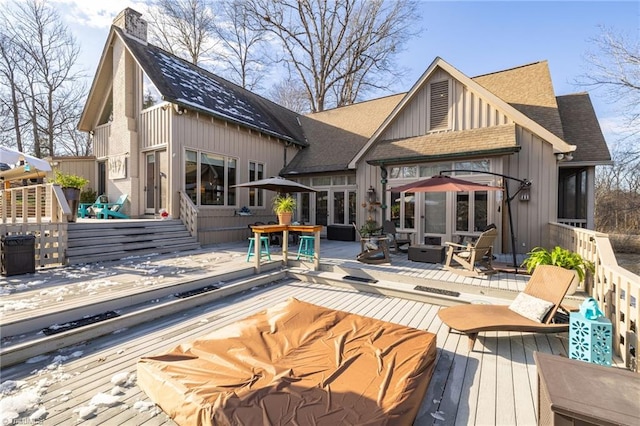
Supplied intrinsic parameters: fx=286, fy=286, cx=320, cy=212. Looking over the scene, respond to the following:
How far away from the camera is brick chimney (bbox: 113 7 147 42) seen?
10.4m

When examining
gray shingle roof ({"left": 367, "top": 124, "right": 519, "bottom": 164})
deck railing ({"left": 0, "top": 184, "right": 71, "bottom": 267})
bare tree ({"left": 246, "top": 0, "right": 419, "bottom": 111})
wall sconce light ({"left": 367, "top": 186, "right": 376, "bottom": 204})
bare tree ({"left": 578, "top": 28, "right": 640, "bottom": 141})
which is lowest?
deck railing ({"left": 0, "top": 184, "right": 71, "bottom": 267})

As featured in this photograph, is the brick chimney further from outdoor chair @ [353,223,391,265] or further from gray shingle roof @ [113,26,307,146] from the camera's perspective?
outdoor chair @ [353,223,391,265]

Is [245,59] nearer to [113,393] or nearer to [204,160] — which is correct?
[204,160]

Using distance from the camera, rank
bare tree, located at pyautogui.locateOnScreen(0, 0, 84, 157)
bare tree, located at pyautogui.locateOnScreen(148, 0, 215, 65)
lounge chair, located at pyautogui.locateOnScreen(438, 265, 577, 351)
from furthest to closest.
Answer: bare tree, located at pyautogui.locateOnScreen(148, 0, 215, 65) → bare tree, located at pyautogui.locateOnScreen(0, 0, 84, 157) → lounge chair, located at pyautogui.locateOnScreen(438, 265, 577, 351)

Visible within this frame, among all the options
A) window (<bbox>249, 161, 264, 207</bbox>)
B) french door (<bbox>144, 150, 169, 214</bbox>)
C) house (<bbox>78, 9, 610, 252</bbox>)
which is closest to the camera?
house (<bbox>78, 9, 610, 252</bbox>)

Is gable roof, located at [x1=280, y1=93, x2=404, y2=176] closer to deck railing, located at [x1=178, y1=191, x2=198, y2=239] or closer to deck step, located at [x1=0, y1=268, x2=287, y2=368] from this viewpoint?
deck railing, located at [x1=178, y1=191, x2=198, y2=239]

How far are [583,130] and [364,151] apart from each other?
6.79 meters

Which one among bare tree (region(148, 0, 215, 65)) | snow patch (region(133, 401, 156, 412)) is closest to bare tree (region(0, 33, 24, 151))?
bare tree (region(148, 0, 215, 65))

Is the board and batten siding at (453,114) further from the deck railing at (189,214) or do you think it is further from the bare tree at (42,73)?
the bare tree at (42,73)

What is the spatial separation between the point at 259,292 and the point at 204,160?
6.51 m

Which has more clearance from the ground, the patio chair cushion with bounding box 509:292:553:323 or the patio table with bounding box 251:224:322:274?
the patio table with bounding box 251:224:322:274

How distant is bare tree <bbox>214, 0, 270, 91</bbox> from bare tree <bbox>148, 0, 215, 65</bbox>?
0.84 meters

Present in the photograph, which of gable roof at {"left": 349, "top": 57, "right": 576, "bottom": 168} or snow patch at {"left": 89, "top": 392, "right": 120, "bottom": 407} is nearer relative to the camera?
snow patch at {"left": 89, "top": 392, "right": 120, "bottom": 407}

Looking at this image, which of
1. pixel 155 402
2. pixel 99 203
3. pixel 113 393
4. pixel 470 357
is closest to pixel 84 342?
pixel 113 393
